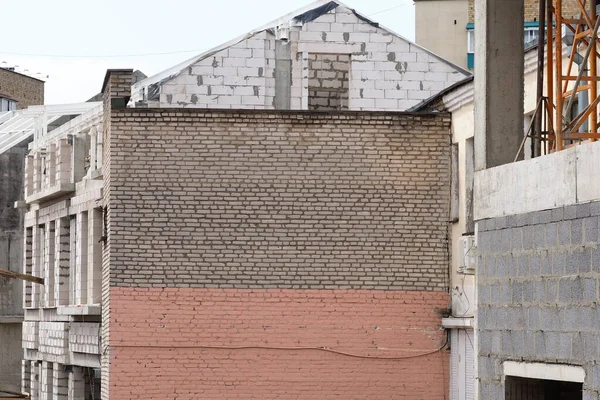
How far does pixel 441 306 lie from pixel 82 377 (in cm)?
1048

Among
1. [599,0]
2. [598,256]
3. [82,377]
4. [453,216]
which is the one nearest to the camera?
[598,256]

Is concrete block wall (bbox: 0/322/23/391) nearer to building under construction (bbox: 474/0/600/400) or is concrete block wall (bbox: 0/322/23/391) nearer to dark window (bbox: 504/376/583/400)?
building under construction (bbox: 474/0/600/400)

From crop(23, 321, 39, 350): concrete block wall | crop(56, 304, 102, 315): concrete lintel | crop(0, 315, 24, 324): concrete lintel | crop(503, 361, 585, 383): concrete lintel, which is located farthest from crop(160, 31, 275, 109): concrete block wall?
crop(0, 315, 24, 324): concrete lintel

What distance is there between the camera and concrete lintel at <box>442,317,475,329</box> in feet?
71.9

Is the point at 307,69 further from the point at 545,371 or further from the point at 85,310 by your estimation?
the point at 545,371

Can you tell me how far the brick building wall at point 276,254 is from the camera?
76.1 ft

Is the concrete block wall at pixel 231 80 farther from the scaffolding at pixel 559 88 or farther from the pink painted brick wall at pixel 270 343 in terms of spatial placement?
the scaffolding at pixel 559 88

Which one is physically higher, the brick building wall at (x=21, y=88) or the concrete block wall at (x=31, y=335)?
the brick building wall at (x=21, y=88)

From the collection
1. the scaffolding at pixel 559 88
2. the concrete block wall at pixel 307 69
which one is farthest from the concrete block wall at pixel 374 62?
the scaffolding at pixel 559 88

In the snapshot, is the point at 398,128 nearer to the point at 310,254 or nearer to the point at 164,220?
the point at 310,254

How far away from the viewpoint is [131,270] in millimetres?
23453

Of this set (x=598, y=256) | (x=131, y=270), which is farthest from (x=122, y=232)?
(x=598, y=256)

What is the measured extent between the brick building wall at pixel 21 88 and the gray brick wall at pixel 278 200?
37.9 meters

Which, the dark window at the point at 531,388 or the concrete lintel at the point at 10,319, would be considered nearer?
the dark window at the point at 531,388
